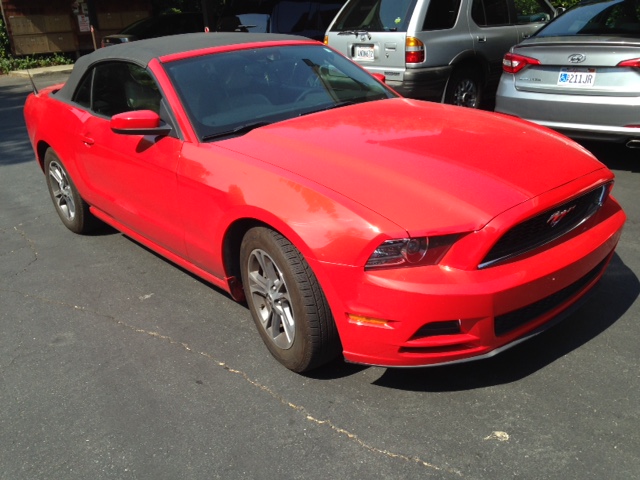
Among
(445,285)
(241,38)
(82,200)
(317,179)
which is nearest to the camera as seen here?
(445,285)

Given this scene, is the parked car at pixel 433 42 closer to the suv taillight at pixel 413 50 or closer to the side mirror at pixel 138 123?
the suv taillight at pixel 413 50

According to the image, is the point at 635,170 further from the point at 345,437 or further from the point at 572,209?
the point at 345,437

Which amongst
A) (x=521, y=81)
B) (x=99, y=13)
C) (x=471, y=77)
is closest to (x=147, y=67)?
(x=521, y=81)

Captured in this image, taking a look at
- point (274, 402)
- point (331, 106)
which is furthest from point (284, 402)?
point (331, 106)

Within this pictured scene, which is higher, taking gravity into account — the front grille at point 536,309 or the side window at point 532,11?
the side window at point 532,11

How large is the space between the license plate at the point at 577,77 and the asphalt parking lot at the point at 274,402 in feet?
7.33

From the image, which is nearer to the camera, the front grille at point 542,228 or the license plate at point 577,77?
the front grille at point 542,228

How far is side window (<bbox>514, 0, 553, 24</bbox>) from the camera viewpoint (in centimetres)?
932

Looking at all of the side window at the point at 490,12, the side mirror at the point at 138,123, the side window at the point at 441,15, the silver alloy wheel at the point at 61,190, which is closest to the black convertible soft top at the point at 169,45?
the side mirror at the point at 138,123

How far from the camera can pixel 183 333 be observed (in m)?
3.99

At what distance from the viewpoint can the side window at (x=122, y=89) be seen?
14.1ft

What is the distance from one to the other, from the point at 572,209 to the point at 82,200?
3.70m

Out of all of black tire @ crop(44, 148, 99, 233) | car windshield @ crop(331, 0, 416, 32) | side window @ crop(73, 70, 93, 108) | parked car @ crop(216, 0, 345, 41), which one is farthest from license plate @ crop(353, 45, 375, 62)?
black tire @ crop(44, 148, 99, 233)

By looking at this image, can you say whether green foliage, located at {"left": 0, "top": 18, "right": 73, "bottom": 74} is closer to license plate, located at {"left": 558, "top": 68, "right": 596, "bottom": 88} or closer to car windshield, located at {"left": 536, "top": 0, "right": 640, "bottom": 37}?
car windshield, located at {"left": 536, "top": 0, "right": 640, "bottom": 37}
